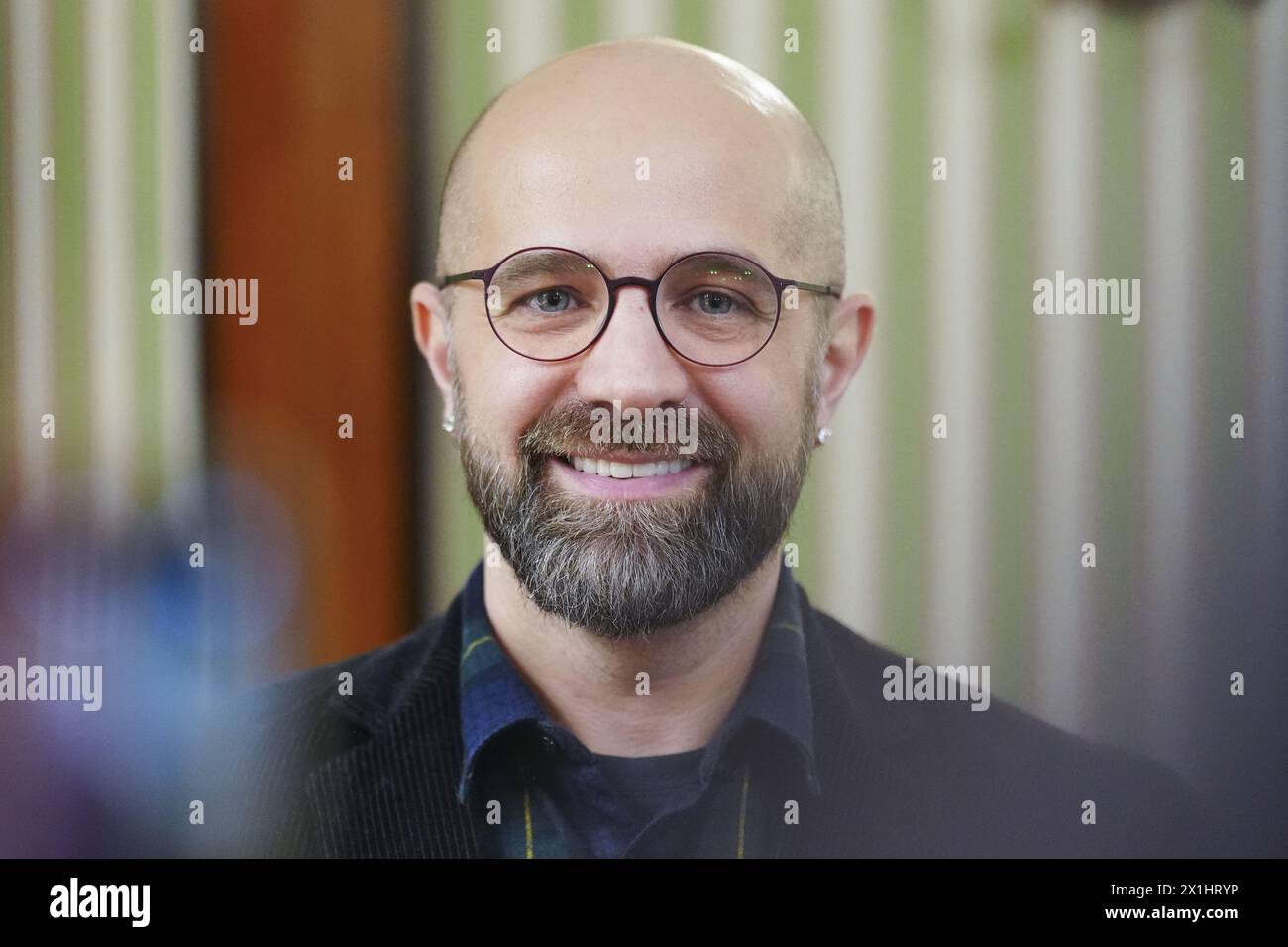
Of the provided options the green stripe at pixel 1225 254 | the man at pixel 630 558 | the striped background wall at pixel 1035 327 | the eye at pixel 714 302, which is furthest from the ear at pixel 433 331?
the green stripe at pixel 1225 254

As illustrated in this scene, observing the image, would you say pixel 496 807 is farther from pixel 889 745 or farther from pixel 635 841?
pixel 889 745

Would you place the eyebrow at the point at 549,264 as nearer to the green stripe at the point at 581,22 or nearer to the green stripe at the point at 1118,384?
the green stripe at the point at 581,22

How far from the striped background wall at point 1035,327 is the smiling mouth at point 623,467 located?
33 cm

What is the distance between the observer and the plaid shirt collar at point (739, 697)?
6.14ft

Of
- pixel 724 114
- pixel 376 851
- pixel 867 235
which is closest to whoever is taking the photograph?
pixel 724 114

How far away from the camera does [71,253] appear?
6.90ft

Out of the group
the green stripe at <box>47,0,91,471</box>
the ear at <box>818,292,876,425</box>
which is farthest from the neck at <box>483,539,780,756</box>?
the green stripe at <box>47,0,91,471</box>

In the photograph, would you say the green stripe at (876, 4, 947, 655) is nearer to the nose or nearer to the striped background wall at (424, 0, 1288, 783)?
the striped background wall at (424, 0, 1288, 783)

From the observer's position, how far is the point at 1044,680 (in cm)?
216

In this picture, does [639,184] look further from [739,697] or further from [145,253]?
[145,253]

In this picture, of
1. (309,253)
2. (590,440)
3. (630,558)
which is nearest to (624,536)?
(630,558)

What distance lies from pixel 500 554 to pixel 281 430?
51 centimetres

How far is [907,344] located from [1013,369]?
0.70 ft
